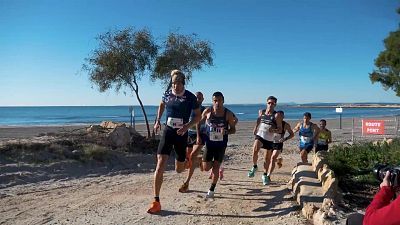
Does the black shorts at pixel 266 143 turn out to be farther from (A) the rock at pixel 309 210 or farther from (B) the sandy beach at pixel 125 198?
(A) the rock at pixel 309 210

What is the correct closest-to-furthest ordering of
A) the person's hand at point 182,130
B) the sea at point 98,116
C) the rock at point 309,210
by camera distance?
the rock at point 309,210 < the person's hand at point 182,130 < the sea at point 98,116

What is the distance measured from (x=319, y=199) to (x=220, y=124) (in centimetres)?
225

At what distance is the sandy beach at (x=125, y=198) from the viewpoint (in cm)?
650

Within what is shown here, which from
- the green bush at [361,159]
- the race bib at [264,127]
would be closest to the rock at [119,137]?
the race bib at [264,127]

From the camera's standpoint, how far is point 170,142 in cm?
715

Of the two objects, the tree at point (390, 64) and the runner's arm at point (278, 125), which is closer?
the runner's arm at point (278, 125)

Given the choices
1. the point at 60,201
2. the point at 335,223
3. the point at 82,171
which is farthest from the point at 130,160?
the point at 335,223

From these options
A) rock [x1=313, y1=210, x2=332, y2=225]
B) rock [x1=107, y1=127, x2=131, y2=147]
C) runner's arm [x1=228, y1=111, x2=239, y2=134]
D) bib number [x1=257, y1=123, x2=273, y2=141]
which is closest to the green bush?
bib number [x1=257, y1=123, x2=273, y2=141]

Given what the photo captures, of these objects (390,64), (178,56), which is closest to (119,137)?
(178,56)

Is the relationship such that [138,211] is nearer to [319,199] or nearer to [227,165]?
[319,199]

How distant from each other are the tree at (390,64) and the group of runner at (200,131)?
15536 mm

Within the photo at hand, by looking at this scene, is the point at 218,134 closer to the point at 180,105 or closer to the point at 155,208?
the point at 180,105

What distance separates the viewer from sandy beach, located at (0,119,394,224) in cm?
650

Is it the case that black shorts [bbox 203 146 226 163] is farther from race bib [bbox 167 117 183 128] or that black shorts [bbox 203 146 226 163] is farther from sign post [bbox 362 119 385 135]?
sign post [bbox 362 119 385 135]
